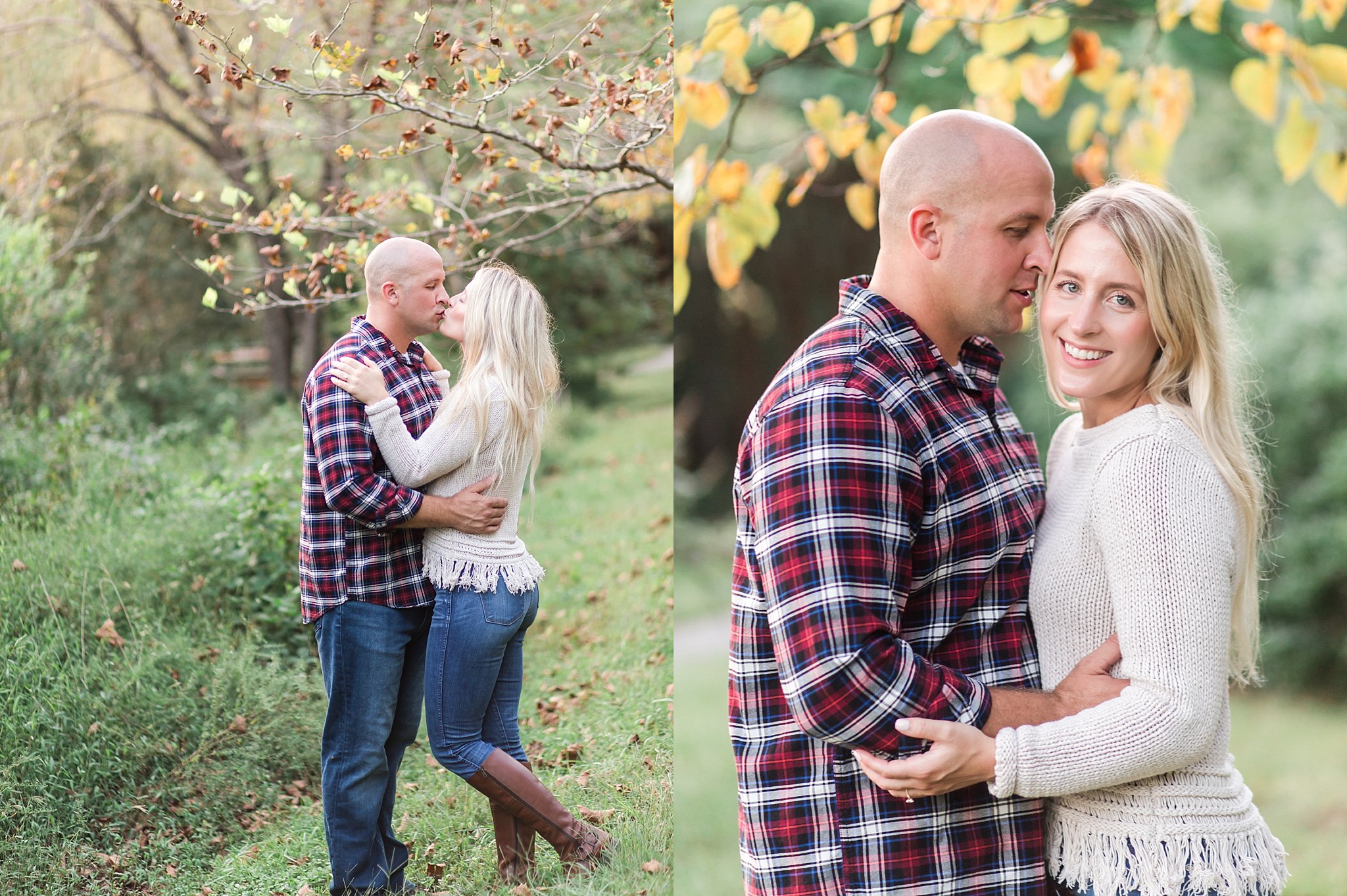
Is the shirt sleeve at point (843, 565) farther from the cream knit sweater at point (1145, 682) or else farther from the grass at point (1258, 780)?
the grass at point (1258, 780)

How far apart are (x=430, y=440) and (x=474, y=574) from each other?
287 millimetres

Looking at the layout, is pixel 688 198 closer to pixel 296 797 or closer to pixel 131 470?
pixel 131 470

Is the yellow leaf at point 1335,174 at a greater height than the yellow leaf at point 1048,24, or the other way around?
the yellow leaf at point 1048,24

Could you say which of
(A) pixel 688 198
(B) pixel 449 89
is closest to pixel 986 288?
(A) pixel 688 198

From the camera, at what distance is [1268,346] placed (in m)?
6.34

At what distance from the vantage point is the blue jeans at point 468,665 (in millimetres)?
2301

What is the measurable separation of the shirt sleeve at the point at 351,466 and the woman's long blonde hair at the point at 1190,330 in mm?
1253

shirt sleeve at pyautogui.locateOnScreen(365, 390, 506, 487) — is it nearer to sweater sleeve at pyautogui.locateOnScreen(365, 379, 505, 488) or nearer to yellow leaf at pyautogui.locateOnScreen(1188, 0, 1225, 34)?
sweater sleeve at pyautogui.locateOnScreen(365, 379, 505, 488)

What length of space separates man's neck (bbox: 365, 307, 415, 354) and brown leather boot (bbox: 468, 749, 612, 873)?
856 mm

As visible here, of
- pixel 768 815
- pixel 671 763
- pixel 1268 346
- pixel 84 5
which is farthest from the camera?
pixel 1268 346

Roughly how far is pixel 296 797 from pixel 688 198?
5.45 ft

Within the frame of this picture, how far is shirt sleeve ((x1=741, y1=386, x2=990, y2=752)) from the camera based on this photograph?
1.68 metres

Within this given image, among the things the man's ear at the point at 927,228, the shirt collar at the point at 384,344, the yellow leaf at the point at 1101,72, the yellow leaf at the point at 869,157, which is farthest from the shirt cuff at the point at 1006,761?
the yellow leaf at the point at 1101,72

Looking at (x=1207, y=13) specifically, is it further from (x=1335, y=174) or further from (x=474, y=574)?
(x=474, y=574)
